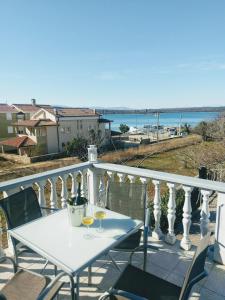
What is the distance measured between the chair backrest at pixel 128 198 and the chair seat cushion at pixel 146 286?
0.77 metres

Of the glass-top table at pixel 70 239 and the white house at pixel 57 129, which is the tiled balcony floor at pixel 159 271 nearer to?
the glass-top table at pixel 70 239

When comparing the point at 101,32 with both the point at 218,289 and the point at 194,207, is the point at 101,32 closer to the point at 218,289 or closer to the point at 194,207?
the point at 194,207

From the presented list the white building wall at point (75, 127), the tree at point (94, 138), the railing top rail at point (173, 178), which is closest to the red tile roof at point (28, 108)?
the white building wall at point (75, 127)

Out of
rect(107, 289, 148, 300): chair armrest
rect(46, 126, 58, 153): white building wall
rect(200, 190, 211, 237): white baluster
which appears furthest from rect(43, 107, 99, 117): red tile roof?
rect(107, 289, 148, 300): chair armrest

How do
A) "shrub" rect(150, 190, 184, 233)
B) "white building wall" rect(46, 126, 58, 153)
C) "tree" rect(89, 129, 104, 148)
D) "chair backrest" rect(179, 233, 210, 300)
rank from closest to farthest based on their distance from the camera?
"chair backrest" rect(179, 233, 210, 300)
"shrub" rect(150, 190, 184, 233)
"tree" rect(89, 129, 104, 148)
"white building wall" rect(46, 126, 58, 153)

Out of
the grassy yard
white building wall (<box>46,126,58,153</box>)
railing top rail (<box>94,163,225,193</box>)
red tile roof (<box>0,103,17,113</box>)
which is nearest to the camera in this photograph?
railing top rail (<box>94,163,225,193</box>)

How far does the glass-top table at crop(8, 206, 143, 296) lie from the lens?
1.48 metres

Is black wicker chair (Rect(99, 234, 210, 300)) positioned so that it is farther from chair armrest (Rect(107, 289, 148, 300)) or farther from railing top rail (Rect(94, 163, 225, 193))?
railing top rail (Rect(94, 163, 225, 193))

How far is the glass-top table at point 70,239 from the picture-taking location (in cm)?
148

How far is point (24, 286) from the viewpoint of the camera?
1638 mm

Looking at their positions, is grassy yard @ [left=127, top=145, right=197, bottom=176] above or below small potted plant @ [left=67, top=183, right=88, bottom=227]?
below

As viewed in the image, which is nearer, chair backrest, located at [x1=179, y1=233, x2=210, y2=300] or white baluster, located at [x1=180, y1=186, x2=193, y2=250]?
chair backrest, located at [x1=179, y1=233, x2=210, y2=300]

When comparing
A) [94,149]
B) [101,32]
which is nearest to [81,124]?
[101,32]

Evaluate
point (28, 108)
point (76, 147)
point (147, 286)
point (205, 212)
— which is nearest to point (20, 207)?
point (147, 286)
